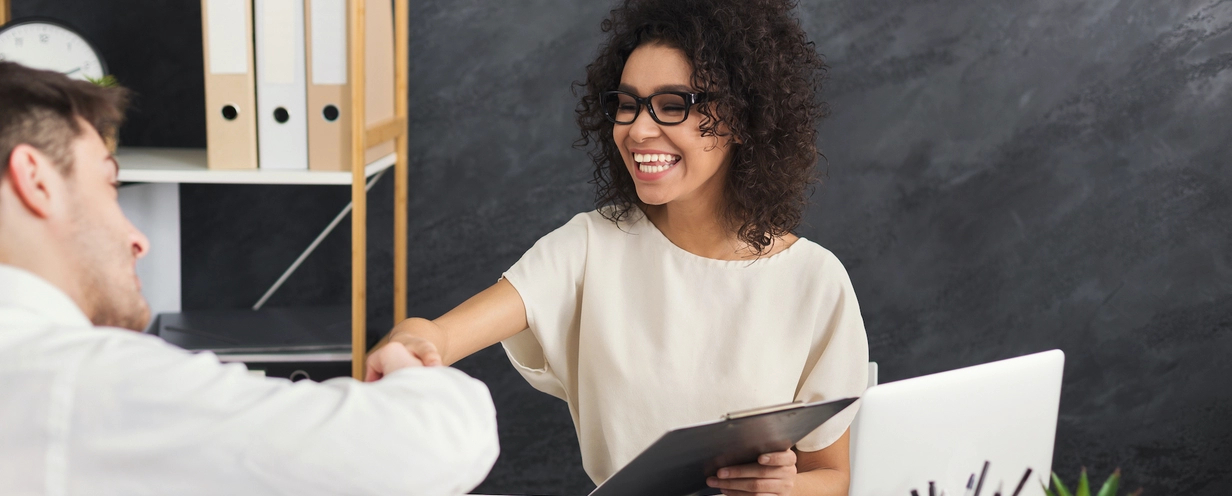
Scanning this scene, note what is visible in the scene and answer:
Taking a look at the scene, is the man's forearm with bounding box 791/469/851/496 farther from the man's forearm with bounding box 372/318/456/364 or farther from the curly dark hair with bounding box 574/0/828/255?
the man's forearm with bounding box 372/318/456/364

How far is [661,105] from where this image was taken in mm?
1330

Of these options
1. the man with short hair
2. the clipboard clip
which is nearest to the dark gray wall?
the clipboard clip

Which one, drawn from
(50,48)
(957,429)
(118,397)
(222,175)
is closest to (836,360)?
(957,429)

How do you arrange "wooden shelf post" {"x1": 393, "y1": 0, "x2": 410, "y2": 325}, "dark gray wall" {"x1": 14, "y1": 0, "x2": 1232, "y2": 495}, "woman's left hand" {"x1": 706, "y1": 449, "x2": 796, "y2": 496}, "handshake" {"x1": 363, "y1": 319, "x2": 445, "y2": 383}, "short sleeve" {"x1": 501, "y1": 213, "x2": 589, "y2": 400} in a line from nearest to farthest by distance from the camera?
"handshake" {"x1": 363, "y1": 319, "x2": 445, "y2": 383} < "woman's left hand" {"x1": 706, "y1": 449, "x2": 796, "y2": 496} < "short sleeve" {"x1": 501, "y1": 213, "x2": 589, "y2": 400} < "wooden shelf post" {"x1": 393, "y1": 0, "x2": 410, "y2": 325} < "dark gray wall" {"x1": 14, "y1": 0, "x2": 1232, "y2": 495}

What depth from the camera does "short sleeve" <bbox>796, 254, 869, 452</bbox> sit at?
1364 mm

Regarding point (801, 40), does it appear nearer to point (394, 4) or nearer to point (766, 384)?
point (766, 384)

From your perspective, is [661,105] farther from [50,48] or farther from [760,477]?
[50,48]

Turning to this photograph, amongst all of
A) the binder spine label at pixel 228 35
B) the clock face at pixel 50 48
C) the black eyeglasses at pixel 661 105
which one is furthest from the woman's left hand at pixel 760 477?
the clock face at pixel 50 48

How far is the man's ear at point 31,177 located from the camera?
65 cm

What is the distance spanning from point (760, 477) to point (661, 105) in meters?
0.56

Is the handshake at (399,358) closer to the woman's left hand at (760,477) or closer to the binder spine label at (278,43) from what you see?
the woman's left hand at (760,477)

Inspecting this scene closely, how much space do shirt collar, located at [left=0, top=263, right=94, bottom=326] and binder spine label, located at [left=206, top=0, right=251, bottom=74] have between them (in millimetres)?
1034

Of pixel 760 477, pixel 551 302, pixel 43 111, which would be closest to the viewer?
pixel 43 111

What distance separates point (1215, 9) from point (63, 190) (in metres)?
2.53
